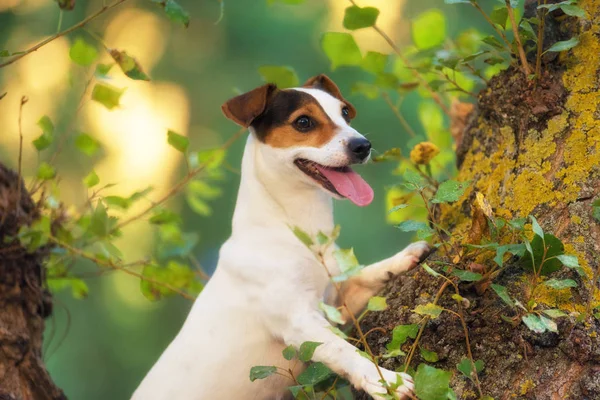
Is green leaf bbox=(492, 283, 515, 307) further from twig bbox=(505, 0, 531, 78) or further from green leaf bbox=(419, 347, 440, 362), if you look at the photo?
twig bbox=(505, 0, 531, 78)

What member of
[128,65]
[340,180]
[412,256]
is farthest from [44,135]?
[412,256]

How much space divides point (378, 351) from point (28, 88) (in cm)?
579

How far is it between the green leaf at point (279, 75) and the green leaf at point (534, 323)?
53.3 inches

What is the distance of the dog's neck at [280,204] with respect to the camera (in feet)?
8.27

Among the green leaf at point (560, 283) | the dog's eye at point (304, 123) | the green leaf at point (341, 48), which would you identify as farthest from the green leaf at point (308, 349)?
the green leaf at point (341, 48)

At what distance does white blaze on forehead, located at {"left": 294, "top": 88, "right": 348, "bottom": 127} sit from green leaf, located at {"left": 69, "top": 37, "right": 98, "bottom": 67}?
2.35 feet

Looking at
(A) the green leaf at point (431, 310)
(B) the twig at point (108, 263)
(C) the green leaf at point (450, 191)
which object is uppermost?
(C) the green leaf at point (450, 191)

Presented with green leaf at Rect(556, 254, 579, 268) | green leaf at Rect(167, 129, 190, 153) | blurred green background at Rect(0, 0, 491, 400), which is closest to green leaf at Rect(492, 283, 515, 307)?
green leaf at Rect(556, 254, 579, 268)

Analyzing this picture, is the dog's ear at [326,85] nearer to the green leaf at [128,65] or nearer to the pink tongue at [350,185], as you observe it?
the pink tongue at [350,185]

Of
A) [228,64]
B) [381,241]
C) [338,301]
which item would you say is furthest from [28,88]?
[338,301]

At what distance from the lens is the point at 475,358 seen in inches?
76.5

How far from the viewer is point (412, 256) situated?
242 centimetres

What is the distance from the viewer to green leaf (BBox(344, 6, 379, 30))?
2.41m

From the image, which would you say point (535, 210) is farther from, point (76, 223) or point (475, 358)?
point (76, 223)
